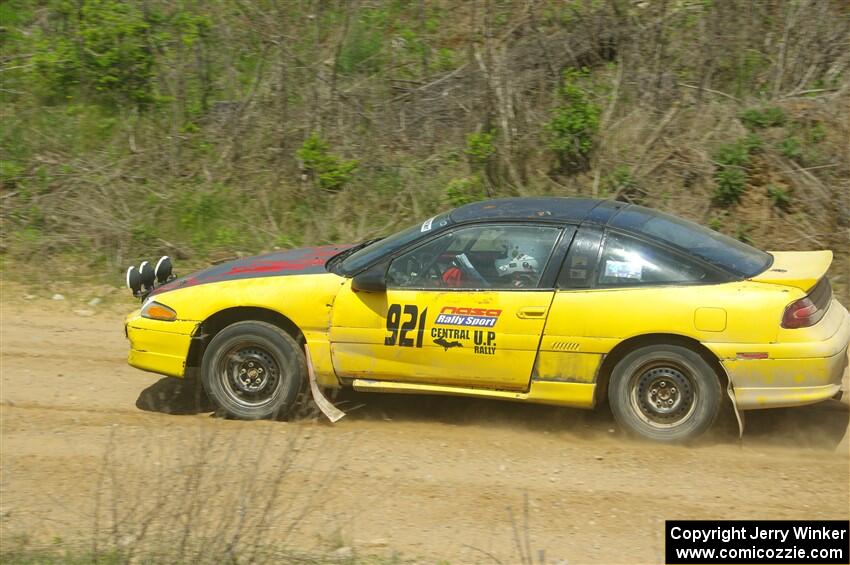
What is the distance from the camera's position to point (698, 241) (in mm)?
6602

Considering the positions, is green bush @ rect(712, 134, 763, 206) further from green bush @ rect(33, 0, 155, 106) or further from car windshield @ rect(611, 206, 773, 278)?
green bush @ rect(33, 0, 155, 106)

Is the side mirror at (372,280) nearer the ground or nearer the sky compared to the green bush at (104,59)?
nearer the ground

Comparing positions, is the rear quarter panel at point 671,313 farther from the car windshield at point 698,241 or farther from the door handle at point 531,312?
the car windshield at point 698,241

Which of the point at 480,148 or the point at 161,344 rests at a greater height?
the point at 480,148

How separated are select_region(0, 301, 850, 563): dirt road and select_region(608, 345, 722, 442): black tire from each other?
6.4 inches

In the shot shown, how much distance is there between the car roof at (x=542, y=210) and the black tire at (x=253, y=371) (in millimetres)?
1549

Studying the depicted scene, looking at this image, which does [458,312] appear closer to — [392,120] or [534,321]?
[534,321]

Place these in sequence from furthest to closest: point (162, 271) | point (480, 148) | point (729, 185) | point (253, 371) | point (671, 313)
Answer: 1. point (480, 148)
2. point (729, 185)
3. point (162, 271)
4. point (253, 371)
5. point (671, 313)

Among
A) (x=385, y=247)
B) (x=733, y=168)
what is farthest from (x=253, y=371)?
(x=733, y=168)

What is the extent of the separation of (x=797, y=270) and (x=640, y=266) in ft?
3.44

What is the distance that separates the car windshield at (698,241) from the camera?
638cm

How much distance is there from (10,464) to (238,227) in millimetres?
5429

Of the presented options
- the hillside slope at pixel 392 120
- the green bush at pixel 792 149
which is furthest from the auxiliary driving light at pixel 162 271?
the green bush at pixel 792 149

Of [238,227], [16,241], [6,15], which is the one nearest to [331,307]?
Answer: [238,227]
